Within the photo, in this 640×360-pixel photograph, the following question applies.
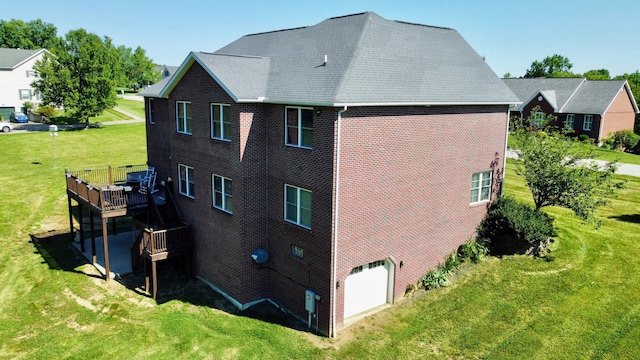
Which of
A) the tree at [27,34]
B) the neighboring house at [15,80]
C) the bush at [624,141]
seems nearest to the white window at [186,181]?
the bush at [624,141]

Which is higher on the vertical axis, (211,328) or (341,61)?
(341,61)

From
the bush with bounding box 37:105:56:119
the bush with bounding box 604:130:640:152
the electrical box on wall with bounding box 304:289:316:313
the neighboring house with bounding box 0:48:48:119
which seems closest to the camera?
the electrical box on wall with bounding box 304:289:316:313

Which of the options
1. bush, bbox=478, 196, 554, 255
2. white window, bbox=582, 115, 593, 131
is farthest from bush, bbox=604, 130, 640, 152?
bush, bbox=478, 196, 554, 255

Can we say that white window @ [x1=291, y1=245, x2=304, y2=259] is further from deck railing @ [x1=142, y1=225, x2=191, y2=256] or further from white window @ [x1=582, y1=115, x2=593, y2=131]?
white window @ [x1=582, y1=115, x2=593, y2=131]

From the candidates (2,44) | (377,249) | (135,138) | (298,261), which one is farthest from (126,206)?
(2,44)

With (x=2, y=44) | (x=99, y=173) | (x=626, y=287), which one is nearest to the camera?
(x=626, y=287)

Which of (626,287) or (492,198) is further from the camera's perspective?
(492,198)

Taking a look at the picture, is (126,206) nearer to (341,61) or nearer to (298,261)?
(298,261)
